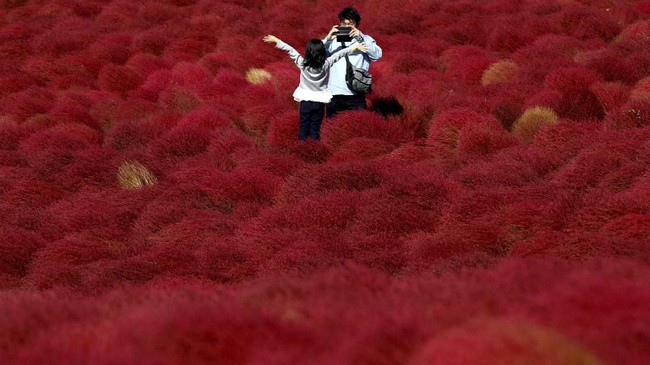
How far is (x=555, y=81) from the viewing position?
33.0 ft

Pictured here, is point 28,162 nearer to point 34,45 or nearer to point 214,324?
point 34,45

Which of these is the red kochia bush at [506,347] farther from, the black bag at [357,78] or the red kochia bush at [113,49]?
the red kochia bush at [113,49]

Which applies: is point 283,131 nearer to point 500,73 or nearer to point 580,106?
point 500,73

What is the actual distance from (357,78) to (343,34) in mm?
415

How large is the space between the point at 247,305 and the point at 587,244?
8.16 ft

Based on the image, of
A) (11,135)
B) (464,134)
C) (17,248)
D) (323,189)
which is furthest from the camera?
(11,135)

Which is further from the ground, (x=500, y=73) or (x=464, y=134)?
(x=464, y=134)

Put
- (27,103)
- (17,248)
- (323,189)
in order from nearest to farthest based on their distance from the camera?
1. (17,248)
2. (323,189)
3. (27,103)

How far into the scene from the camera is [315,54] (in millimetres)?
9062

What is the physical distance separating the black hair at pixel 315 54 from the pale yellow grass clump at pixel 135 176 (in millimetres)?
1692

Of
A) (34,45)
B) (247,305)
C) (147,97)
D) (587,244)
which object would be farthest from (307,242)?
(34,45)

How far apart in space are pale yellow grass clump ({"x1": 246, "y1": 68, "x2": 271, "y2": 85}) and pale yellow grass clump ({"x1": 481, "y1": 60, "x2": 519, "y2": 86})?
2.54m

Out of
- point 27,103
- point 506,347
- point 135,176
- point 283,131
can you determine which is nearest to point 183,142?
point 283,131

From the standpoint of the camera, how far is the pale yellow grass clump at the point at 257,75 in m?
12.2
